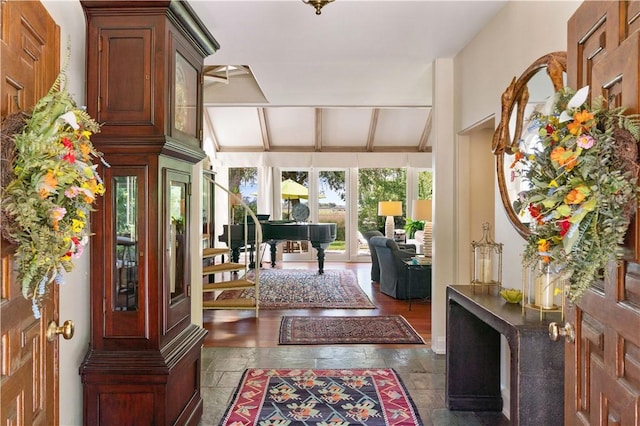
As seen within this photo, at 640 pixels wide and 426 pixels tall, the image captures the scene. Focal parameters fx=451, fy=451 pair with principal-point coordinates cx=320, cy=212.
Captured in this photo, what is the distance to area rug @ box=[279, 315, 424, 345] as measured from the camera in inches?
174

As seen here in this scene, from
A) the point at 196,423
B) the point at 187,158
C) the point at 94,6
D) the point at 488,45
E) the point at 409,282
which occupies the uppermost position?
the point at 488,45

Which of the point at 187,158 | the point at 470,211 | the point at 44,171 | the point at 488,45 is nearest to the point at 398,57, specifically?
the point at 488,45

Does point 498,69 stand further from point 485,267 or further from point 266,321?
point 266,321

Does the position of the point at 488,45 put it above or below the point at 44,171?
above

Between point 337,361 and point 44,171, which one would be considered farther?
point 337,361

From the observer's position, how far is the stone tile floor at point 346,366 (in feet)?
9.48

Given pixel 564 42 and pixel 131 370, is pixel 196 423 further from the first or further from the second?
pixel 564 42

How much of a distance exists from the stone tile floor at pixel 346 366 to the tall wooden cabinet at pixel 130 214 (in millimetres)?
801

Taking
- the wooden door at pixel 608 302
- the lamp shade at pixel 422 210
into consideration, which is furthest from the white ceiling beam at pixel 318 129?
the wooden door at pixel 608 302

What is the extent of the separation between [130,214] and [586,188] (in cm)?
194

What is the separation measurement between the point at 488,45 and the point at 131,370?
10.1 feet

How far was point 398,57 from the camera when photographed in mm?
3965

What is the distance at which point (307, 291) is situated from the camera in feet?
22.6

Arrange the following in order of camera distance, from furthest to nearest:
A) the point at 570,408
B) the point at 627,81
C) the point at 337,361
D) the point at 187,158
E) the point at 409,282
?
the point at 409,282 → the point at 337,361 → the point at 187,158 → the point at 570,408 → the point at 627,81
